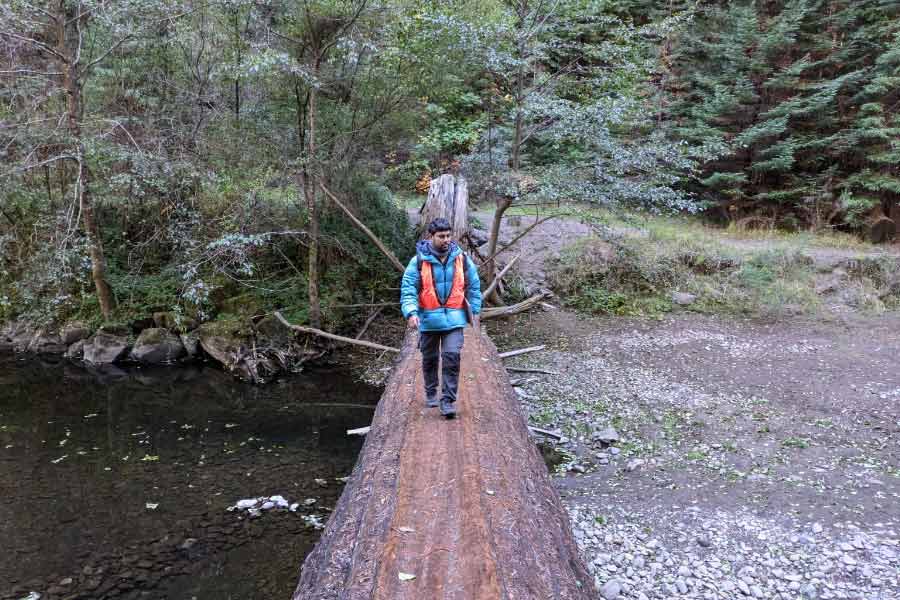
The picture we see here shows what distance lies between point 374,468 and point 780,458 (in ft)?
16.8

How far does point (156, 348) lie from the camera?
11.5 metres

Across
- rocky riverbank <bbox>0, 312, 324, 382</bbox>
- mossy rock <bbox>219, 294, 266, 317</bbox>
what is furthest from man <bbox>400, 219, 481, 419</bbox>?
mossy rock <bbox>219, 294, 266, 317</bbox>

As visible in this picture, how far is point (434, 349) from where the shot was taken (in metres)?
4.81

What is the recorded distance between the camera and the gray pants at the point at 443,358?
4.59 meters

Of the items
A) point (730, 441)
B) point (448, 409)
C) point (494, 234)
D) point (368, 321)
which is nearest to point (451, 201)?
point (494, 234)

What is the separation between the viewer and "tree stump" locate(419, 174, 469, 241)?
10.8 m

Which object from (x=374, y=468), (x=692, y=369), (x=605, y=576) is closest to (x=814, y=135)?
(x=692, y=369)

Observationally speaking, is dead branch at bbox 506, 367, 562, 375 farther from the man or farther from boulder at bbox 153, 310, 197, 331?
boulder at bbox 153, 310, 197, 331

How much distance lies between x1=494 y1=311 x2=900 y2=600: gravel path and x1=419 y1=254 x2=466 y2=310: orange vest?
260 centimetres

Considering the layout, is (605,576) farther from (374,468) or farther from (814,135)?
(814,135)

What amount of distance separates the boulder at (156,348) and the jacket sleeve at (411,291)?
29.3ft

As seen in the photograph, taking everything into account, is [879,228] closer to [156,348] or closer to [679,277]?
[679,277]

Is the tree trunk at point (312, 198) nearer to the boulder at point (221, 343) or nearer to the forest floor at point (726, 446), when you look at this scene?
the boulder at point (221, 343)

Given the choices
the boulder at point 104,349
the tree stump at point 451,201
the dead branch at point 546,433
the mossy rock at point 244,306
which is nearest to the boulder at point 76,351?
the boulder at point 104,349
